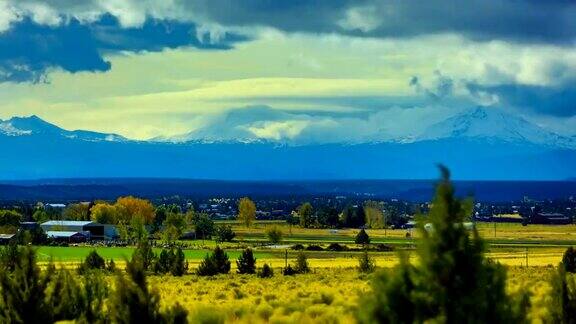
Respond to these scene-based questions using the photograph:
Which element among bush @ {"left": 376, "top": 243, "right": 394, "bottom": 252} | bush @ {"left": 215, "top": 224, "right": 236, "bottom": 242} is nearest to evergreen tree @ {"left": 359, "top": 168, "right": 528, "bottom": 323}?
bush @ {"left": 376, "top": 243, "right": 394, "bottom": 252}

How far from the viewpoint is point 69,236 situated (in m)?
150

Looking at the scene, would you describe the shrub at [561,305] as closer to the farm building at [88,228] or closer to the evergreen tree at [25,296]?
the evergreen tree at [25,296]

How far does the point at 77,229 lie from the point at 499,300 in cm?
15655

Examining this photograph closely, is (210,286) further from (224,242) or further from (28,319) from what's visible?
(224,242)

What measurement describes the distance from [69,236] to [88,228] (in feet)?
55.0

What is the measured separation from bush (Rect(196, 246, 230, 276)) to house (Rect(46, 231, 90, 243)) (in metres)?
80.5

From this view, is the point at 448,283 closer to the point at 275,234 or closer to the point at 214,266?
the point at 214,266

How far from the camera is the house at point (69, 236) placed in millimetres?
146125

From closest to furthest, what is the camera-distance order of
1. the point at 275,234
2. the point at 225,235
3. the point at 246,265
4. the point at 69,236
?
the point at 246,265 < the point at 275,234 < the point at 225,235 < the point at 69,236

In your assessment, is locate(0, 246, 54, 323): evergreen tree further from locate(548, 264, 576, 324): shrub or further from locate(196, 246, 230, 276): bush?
locate(196, 246, 230, 276): bush

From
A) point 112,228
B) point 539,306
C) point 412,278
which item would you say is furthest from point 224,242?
point 412,278

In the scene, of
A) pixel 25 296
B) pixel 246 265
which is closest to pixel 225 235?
pixel 246 265

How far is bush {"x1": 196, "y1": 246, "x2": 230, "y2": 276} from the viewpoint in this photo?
64.8m

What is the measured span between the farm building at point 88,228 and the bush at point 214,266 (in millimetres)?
98390
